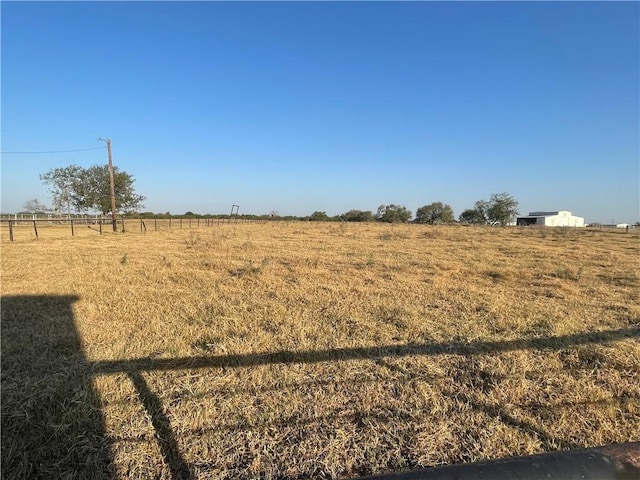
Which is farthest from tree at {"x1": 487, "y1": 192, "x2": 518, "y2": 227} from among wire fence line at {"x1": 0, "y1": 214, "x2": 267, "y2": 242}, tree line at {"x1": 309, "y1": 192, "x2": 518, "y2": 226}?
wire fence line at {"x1": 0, "y1": 214, "x2": 267, "y2": 242}

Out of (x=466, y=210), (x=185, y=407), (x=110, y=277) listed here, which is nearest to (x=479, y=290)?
(x=185, y=407)

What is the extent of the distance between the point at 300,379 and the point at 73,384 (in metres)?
1.91

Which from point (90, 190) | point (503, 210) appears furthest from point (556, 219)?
point (90, 190)

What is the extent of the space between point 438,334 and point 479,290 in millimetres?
3117

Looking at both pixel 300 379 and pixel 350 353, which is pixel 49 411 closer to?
pixel 300 379

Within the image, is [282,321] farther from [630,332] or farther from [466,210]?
[466,210]

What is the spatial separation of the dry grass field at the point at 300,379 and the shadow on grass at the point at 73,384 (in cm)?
1

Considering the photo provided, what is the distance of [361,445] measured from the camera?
8.64 feet

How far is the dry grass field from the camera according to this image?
8.37 feet

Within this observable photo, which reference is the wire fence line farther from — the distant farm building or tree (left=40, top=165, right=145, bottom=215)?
the distant farm building

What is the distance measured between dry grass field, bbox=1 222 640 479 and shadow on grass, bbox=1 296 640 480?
0.05ft

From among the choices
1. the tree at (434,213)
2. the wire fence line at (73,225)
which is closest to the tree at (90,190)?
the wire fence line at (73,225)

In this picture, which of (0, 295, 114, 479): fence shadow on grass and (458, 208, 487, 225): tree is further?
(458, 208, 487, 225): tree

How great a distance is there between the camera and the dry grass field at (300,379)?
255cm
